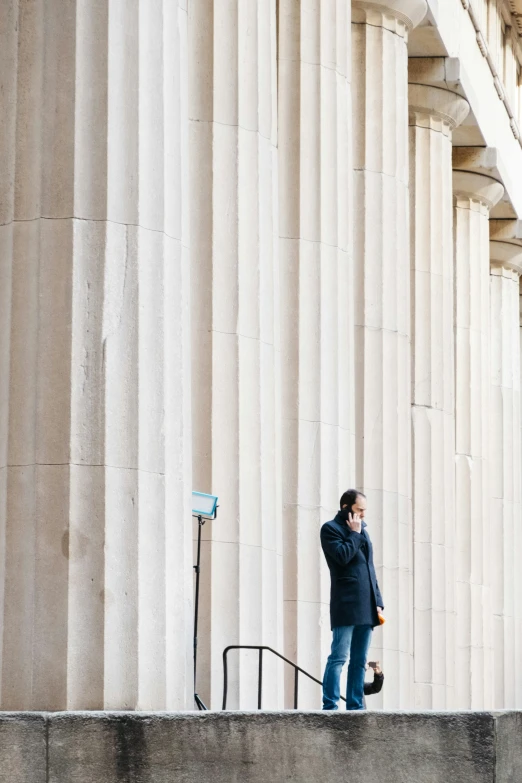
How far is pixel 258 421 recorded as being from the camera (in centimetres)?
3306

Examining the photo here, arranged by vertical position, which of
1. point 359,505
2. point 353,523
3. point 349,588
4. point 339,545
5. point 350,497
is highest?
point 350,497

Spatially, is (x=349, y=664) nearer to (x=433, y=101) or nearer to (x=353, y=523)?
(x=353, y=523)

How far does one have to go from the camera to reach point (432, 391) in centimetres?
5444

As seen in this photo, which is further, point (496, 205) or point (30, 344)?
point (496, 205)

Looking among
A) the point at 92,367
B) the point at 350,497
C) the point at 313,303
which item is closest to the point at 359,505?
the point at 350,497

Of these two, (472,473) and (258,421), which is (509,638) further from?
(258,421)

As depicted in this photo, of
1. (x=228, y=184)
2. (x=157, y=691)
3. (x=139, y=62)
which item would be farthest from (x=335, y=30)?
(x=157, y=691)

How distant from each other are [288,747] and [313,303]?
796 inches

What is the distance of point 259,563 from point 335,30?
44.9 feet

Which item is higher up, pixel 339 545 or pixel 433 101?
pixel 433 101

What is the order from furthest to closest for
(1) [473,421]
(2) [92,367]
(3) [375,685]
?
(1) [473,421], (3) [375,685], (2) [92,367]

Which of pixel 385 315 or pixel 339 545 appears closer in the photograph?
pixel 339 545

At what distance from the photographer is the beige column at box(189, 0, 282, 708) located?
3212cm

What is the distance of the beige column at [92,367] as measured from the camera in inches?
922
